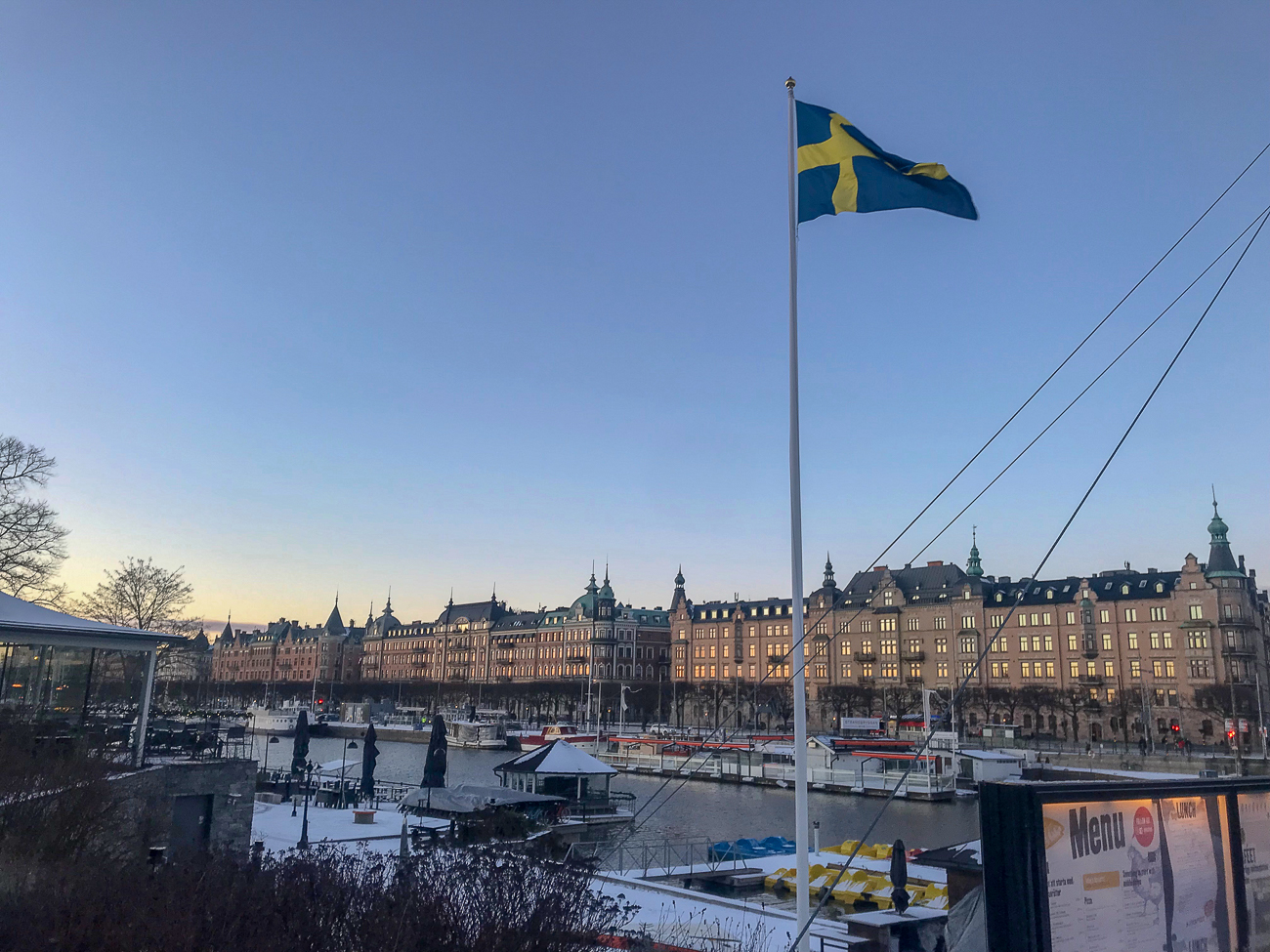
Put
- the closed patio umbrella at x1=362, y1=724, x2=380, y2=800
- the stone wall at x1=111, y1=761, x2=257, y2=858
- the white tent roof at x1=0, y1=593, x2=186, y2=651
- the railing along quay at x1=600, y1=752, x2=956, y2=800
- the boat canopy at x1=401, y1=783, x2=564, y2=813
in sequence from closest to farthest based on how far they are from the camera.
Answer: the stone wall at x1=111, y1=761, x2=257, y2=858 < the white tent roof at x1=0, y1=593, x2=186, y2=651 < the boat canopy at x1=401, y1=783, x2=564, y2=813 < the closed patio umbrella at x1=362, y1=724, x2=380, y2=800 < the railing along quay at x1=600, y1=752, x2=956, y2=800

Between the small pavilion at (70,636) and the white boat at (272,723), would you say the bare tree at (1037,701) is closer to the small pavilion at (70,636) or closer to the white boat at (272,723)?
the white boat at (272,723)

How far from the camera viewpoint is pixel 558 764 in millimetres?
42156

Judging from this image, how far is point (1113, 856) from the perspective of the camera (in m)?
8.09

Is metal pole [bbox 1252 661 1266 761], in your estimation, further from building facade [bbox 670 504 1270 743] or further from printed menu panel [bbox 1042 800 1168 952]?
printed menu panel [bbox 1042 800 1168 952]

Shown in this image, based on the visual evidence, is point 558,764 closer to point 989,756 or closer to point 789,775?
point 789,775

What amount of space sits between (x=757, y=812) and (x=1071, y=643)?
54782mm

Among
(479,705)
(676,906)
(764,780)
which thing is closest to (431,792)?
(676,906)

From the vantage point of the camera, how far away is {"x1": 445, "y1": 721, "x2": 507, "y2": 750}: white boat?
96062mm

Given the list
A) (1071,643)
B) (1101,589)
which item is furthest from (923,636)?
(1101,589)

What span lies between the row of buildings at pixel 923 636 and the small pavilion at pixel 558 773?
15095 millimetres

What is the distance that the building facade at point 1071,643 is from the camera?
84.2 meters

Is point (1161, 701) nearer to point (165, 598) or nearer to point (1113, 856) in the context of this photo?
point (165, 598)

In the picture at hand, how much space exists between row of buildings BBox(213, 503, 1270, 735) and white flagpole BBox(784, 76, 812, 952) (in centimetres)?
4121

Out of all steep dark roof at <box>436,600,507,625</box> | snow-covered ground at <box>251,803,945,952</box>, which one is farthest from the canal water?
steep dark roof at <box>436,600,507,625</box>
